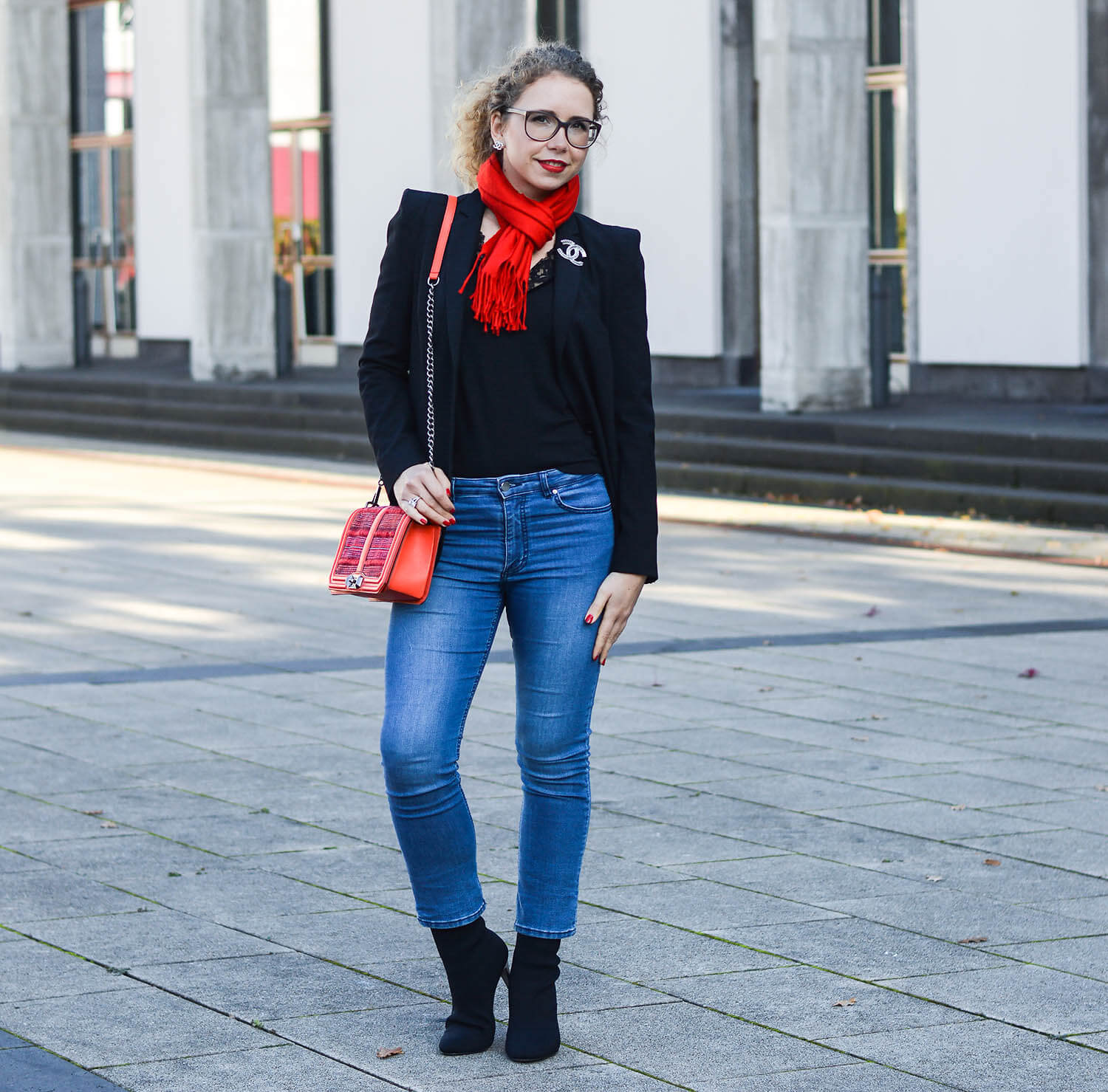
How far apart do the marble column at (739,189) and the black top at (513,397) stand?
58.1 ft

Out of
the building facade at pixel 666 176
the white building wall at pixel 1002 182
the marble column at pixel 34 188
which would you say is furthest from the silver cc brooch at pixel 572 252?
the marble column at pixel 34 188

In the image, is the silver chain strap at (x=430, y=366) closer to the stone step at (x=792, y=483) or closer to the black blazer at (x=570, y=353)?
the black blazer at (x=570, y=353)

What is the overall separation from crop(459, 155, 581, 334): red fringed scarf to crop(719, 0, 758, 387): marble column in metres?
17.6

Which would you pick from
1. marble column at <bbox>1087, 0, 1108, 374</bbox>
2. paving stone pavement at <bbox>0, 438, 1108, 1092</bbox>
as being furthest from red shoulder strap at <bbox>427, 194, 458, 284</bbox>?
marble column at <bbox>1087, 0, 1108, 374</bbox>

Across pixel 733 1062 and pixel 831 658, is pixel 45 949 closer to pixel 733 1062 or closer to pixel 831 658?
pixel 733 1062

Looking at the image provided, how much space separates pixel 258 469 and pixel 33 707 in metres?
10.9

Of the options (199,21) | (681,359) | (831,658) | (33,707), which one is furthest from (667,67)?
(33,707)

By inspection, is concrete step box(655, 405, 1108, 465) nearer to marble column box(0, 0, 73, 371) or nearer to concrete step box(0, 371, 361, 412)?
concrete step box(0, 371, 361, 412)

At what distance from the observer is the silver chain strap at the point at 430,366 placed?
414 centimetres

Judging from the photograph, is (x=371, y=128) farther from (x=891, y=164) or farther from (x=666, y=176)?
(x=891, y=164)

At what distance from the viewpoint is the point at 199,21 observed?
23.6 metres

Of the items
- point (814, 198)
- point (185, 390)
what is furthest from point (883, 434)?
point (185, 390)

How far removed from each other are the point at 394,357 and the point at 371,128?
71.4 ft

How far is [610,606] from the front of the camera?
4207mm
